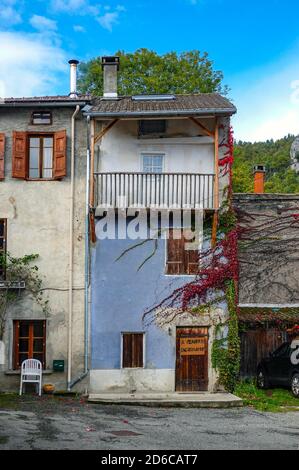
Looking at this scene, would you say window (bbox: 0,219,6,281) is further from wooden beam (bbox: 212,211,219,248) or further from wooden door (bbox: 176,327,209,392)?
wooden beam (bbox: 212,211,219,248)

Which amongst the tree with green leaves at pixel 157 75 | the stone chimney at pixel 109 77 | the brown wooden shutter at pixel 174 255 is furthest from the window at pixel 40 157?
the tree with green leaves at pixel 157 75

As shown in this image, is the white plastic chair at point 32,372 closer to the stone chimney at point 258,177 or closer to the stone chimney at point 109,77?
the stone chimney at point 109,77

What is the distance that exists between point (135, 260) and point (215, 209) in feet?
9.23

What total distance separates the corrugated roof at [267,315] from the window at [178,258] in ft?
8.64

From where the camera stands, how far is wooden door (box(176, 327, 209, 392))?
58.0ft

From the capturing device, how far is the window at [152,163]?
18.6 metres

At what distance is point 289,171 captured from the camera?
6153 cm

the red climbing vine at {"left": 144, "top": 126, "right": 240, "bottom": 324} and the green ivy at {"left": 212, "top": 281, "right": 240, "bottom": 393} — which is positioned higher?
the red climbing vine at {"left": 144, "top": 126, "right": 240, "bottom": 324}

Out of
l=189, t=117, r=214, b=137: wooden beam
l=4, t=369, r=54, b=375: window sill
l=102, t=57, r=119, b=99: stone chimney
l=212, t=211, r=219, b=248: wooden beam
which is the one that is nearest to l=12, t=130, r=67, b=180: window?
l=102, t=57, r=119, b=99: stone chimney

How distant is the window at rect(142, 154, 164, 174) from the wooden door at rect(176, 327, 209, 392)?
4924mm

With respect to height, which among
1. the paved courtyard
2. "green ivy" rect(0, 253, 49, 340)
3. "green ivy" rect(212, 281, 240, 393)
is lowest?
the paved courtyard

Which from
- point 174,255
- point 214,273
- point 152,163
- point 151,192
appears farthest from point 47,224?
point 214,273

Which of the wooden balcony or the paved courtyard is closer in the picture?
the paved courtyard
